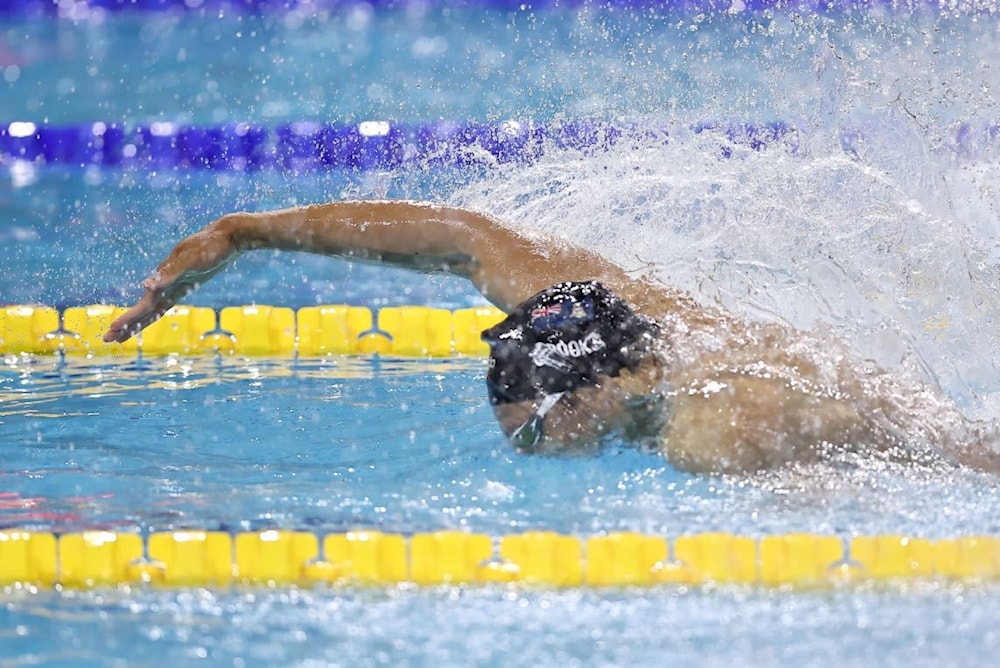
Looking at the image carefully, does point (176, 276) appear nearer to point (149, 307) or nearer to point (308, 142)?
point (149, 307)

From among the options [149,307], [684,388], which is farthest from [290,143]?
[684,388]

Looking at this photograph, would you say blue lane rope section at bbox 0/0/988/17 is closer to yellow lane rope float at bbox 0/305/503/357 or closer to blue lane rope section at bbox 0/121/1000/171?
blue lane rope section at bbox 0/121/1000/171

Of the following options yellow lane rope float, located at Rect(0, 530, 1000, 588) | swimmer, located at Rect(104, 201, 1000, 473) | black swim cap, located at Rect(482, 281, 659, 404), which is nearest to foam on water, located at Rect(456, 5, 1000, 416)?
swimmer, located at Rect(104, 201, 1000, 473)

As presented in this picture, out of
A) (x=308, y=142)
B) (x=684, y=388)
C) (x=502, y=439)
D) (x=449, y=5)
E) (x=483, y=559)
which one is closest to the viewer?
(x=483, y=559)

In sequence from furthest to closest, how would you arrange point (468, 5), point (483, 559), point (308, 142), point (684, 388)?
point (468, 5), point (308, 142), point (684, 388), point (483, 559)

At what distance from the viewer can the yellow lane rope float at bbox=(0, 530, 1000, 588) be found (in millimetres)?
2322

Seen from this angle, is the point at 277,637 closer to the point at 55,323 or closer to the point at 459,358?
the point at 459,358

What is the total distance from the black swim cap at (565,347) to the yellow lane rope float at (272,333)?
1.86 meters

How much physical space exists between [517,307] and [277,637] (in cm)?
85

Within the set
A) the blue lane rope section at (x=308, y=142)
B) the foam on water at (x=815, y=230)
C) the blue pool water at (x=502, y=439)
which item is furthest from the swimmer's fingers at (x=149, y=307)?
the blue lane rope section at (x=308, y=142)

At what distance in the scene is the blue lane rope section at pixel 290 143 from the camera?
7.16 m

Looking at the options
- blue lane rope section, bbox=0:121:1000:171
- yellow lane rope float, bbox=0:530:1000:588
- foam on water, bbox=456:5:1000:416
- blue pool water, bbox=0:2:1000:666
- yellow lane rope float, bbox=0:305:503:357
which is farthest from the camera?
blue lane rope section, bbox=0:121:1000:171

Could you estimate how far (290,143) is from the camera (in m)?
7.34

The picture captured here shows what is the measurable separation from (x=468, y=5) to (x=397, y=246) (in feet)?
22.5
